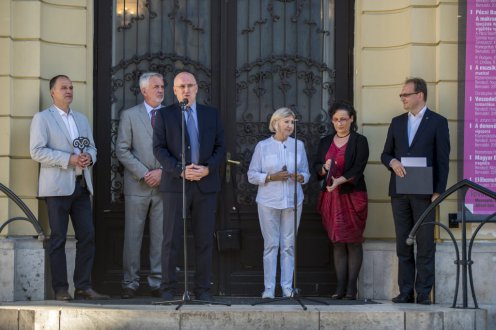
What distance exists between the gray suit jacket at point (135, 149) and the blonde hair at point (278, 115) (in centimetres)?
127

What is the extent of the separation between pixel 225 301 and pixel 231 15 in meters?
3.46

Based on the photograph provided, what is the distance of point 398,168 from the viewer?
37.4 feet

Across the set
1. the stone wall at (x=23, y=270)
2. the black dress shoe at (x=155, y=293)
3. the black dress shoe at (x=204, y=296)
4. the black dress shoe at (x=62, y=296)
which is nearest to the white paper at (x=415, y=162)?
the black dress shoe at (x=204, y=296)

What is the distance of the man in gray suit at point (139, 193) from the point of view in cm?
1187

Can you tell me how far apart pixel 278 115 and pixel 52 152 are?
2388mm

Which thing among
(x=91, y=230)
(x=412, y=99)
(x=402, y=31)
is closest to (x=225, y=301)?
(x=91, y=230)

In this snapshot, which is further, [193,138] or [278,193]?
[278,193]

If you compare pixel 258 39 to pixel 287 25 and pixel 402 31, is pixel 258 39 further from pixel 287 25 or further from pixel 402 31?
pixel 402 31

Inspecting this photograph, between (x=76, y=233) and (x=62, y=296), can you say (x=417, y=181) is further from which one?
Result: (x=62, y=296)

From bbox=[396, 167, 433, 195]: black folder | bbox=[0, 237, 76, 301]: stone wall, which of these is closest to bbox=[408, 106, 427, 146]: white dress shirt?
bbox=[396, 167, 433, 195]: black folder

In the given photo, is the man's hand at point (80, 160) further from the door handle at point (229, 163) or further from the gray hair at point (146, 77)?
the door handle at point (229, 163)

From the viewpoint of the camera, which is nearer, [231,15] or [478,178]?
[478,178]

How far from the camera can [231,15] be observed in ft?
41.7

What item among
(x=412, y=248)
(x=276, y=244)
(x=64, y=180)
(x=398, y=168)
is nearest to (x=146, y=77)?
(x=64, y=180)
